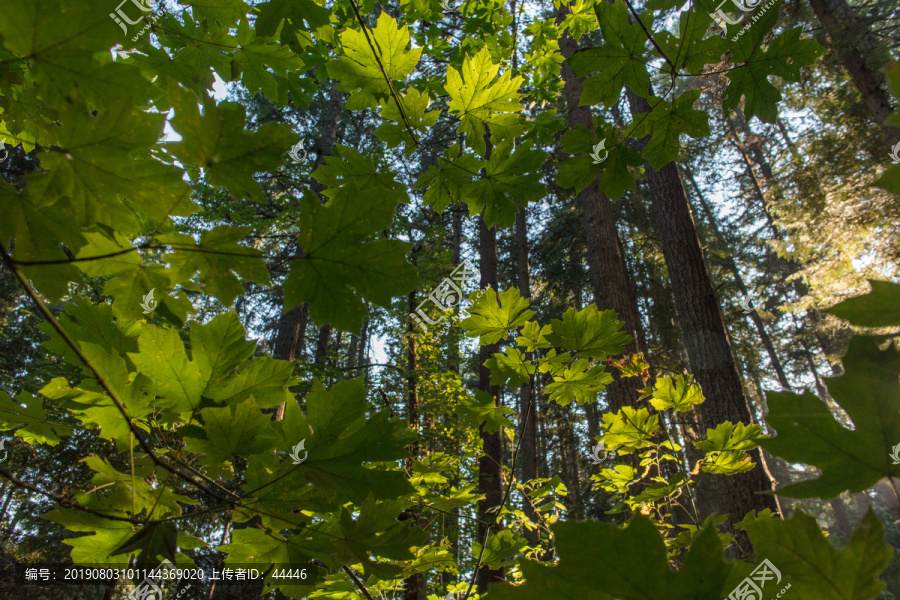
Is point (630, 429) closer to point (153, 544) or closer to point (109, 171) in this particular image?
point (153, 544)

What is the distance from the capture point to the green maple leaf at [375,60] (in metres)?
1.38

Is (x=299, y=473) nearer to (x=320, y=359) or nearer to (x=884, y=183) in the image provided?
(x=884, y=183)

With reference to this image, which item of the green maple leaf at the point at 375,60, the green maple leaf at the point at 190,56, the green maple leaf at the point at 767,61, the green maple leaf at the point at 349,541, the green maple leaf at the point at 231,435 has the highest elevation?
the green maple leaf at the point at 190,56

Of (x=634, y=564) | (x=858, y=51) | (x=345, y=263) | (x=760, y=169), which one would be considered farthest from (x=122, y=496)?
(x=760, y=169)

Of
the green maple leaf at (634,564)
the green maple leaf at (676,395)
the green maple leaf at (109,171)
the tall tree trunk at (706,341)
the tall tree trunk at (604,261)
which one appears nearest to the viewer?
the green maple leaf at (634,564)

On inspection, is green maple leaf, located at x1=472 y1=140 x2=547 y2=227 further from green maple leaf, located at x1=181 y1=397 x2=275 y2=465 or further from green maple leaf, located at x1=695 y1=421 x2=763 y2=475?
green maple leaf, located at x1=695 y1=421 x2=763 y2=475

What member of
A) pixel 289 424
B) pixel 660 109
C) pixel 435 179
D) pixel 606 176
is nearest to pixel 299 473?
pixel 289 424

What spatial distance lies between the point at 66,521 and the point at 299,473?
1.24 feet

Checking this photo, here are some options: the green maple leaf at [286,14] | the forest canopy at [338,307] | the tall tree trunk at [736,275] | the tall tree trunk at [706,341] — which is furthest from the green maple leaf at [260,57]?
the tall tree trunk at [736,275]

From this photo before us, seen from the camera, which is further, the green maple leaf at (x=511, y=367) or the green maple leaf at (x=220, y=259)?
the green maple leaf at (x=511, y=367)

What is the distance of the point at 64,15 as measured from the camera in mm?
684

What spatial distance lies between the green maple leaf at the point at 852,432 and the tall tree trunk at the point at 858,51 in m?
9.30

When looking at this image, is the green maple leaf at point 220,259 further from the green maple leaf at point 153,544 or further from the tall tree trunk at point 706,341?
the tall tree trunk at point 706,341

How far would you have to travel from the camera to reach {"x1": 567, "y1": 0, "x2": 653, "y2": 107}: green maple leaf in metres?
1.26
